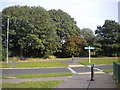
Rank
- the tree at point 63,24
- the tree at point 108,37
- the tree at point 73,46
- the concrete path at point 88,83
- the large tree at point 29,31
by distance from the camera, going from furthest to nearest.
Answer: the tree at point 63,24 < the tree at point 73,46 < the tree at point 108,37 < the large tree at point 29,31 < the concrete path at point 88,83

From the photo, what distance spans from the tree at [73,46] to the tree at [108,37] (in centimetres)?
627

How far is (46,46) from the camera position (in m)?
44.6

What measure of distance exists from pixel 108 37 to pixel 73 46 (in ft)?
34.6

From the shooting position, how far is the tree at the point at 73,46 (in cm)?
5219

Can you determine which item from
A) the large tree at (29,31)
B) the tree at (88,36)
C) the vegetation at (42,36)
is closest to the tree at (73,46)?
the vegetation at (42,36)

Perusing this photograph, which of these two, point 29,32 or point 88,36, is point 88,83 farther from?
point 88,36

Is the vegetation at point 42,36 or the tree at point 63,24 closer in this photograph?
the vegetation at point 42,36

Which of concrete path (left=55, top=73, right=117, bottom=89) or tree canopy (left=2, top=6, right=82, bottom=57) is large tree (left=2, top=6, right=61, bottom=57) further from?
concrete path (left=55, top=73, right=117, bottom=89)

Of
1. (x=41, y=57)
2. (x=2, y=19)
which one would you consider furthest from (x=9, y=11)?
(x=41, y=57)

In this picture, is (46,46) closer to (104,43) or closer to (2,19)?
(2,19)

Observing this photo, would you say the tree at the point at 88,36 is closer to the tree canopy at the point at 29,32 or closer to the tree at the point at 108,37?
the tree at the point at 108,37

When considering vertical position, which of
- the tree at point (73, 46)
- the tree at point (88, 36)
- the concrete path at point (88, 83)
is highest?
the tree at point (88, 36)

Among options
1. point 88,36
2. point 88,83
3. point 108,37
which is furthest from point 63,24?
point 88,83

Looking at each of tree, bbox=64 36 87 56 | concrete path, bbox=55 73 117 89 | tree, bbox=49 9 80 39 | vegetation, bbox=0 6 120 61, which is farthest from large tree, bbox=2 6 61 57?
concrete path, bbox=55 73 117 89
